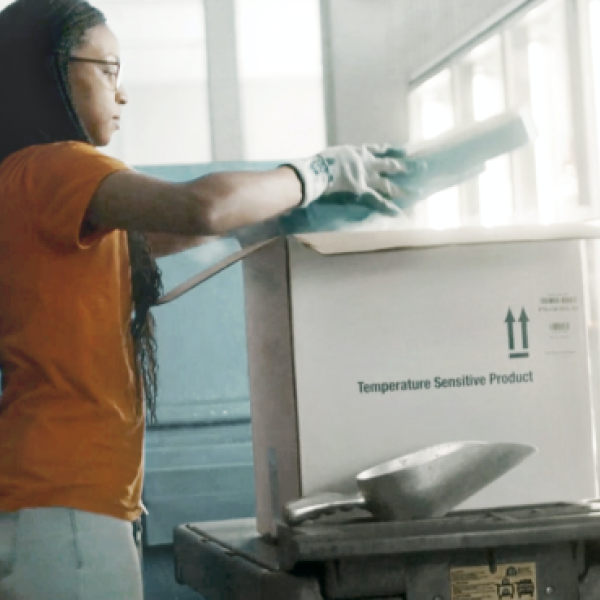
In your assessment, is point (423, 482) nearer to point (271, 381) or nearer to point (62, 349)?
point (271, 381)

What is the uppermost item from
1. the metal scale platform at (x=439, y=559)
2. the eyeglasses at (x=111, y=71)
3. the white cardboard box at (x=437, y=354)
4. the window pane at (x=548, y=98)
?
the window pane at (x=548, y=98)

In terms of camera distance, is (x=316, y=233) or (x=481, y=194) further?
(x=481, y=194)

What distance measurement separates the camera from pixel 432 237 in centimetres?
113

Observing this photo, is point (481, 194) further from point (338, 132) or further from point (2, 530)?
point (2, 530)

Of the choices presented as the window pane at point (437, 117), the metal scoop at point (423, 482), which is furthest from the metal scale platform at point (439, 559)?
the window pane at point (437, 117)

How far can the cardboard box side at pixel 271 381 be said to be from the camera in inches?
45.8

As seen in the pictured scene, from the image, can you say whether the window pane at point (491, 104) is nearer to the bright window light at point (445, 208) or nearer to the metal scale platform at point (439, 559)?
the bright window light at point (445, 208)

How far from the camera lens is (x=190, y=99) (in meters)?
3.08

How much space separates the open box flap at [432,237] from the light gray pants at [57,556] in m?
0.43

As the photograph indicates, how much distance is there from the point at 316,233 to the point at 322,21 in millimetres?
2304

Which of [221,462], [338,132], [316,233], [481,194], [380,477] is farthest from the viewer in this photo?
[338,132]

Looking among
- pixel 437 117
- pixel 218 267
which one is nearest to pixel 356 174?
pixel 218 267

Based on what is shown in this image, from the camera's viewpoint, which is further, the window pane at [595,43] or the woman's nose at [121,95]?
the window pane at [595,43]

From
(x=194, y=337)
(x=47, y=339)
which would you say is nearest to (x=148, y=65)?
(x=194, y=337)
